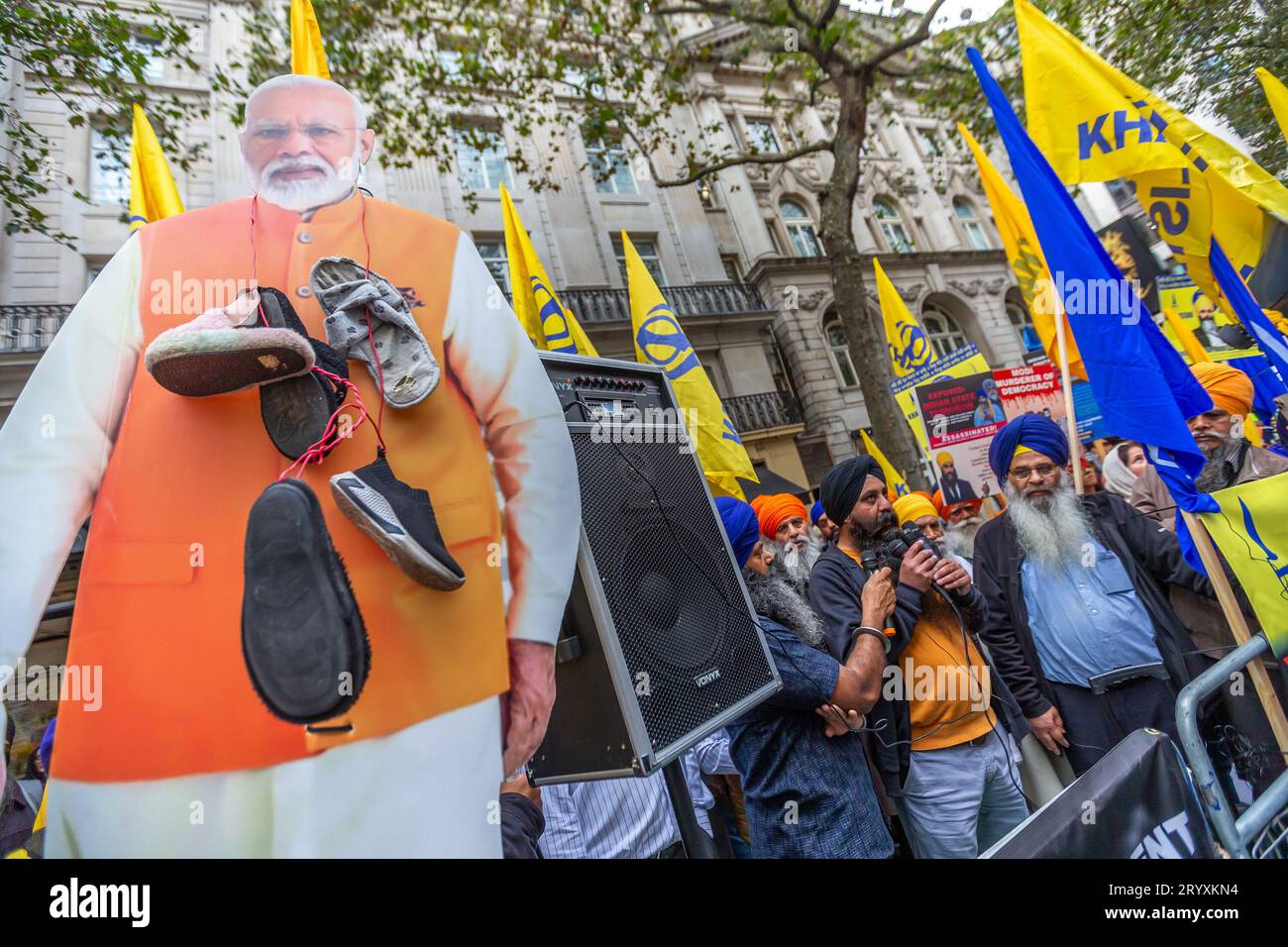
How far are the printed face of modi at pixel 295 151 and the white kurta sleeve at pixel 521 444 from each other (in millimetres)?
331

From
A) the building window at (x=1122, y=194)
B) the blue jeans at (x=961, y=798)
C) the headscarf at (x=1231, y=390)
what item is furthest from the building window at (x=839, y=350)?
the blue jeans at (x=961, y=798)

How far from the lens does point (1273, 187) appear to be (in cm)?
291

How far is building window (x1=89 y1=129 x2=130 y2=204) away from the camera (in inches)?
307

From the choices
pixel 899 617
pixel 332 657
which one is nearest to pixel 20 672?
pixel 332 657

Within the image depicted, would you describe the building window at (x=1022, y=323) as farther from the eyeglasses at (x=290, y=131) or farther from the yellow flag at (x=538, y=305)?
the eyeglasses at (x=290, y=131)

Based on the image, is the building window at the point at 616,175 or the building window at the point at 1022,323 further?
the building window at the point at 1022,323

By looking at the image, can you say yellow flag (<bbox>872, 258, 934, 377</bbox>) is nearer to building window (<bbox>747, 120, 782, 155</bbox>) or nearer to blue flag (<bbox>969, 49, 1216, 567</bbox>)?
blue flag (<bbox>969, 49, 1216, 567</bbox>)

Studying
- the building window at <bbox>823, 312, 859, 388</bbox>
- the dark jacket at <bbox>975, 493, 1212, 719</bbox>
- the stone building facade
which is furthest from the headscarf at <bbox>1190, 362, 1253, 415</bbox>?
the building window at <bbox>823, 312, 859, 388</bbox>

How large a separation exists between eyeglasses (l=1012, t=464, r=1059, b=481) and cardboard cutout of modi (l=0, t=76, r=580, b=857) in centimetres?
308

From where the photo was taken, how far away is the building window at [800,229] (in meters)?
19.4

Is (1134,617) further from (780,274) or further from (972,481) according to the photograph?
(780,274)

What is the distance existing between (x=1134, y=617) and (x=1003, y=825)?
1127 millimetres

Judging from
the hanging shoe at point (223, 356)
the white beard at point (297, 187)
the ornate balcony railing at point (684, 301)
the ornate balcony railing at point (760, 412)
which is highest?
the ornate balcony railing at point (684, 301)
